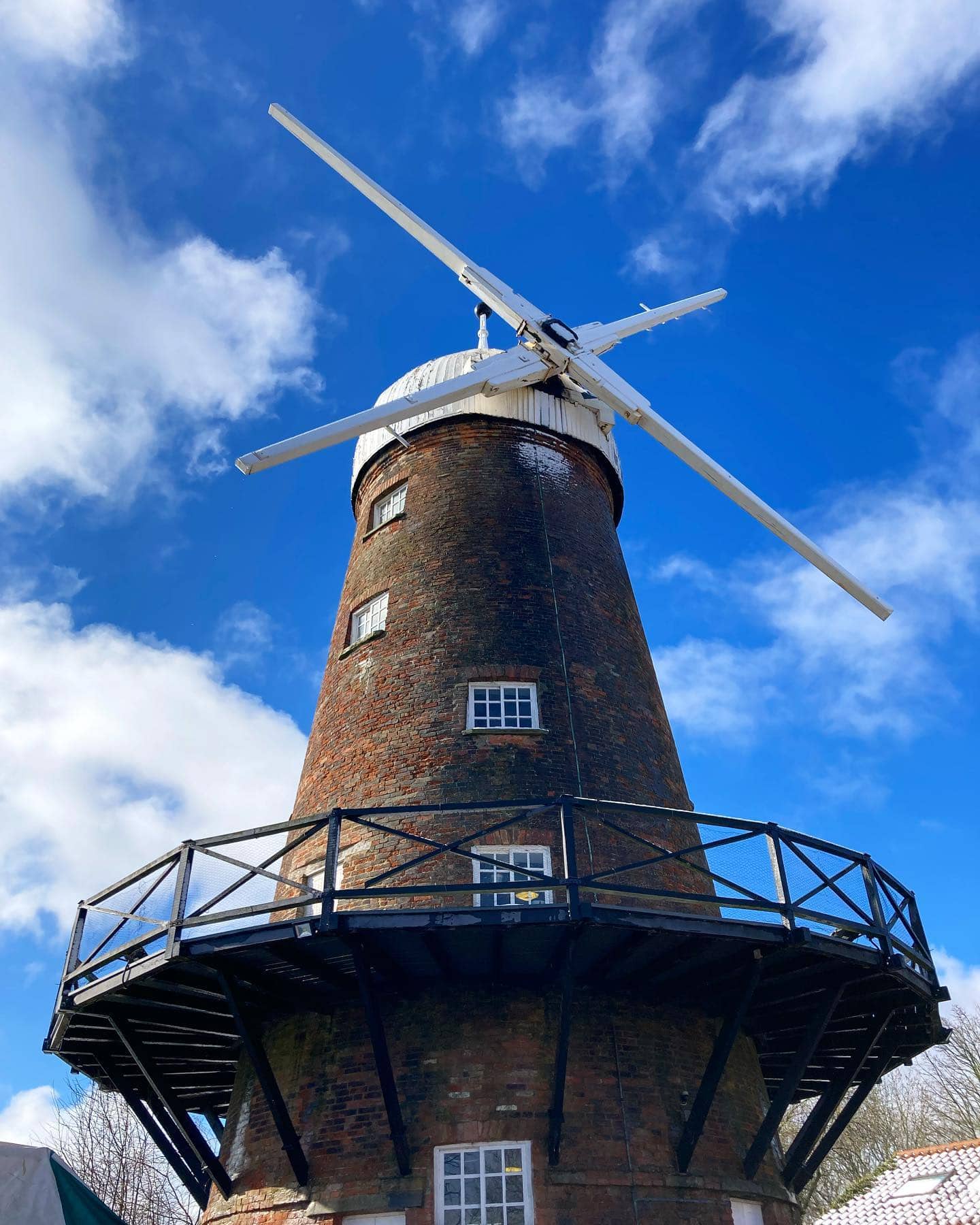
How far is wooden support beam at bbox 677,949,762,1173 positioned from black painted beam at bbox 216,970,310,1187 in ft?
11.1

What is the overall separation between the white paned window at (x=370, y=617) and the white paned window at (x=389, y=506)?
134 cm

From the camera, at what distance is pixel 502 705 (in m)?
11.8

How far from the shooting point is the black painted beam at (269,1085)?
8.91 m

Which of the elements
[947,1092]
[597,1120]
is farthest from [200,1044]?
[947,1092]

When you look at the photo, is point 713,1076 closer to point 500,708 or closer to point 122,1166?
point 500,708

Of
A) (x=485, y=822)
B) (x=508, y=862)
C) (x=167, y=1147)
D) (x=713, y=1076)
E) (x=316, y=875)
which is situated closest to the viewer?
(x=713, y=1076)

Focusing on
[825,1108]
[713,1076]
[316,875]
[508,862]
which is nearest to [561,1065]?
[713,1076]

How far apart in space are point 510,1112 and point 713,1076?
1.83 meters

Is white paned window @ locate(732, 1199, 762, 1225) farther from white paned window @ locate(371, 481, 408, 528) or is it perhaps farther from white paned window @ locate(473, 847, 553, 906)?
white paned window @ locate(371, 481, 408, 528)

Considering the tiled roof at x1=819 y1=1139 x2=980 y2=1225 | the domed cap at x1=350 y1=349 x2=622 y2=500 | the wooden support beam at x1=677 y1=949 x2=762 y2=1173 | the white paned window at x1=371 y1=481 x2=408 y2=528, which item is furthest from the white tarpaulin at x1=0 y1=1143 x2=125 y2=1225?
the tiled roof at x1=819 y1=1139 x2=980 y2=1225

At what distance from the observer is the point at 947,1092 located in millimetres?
31750

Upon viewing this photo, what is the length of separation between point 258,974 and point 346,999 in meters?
1.02

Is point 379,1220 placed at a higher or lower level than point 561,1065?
lower

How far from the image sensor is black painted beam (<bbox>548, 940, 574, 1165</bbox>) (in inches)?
336
